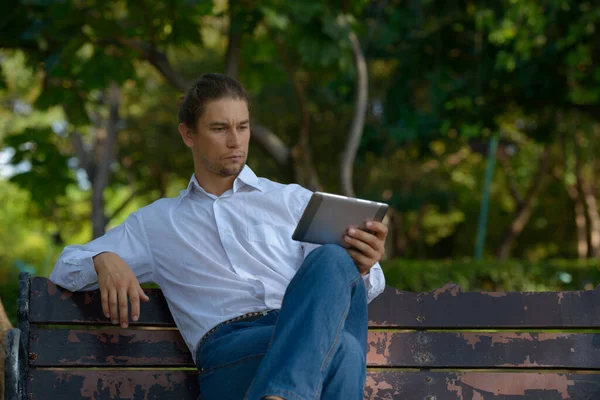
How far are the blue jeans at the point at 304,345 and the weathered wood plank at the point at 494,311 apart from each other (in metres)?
0.49

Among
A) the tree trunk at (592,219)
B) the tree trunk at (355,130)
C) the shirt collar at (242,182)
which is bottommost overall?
the shirt collar at (242,182)

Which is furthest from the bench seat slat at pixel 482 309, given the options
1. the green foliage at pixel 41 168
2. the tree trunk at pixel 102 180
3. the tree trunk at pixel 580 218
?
the tree trunk at pixel 580 218

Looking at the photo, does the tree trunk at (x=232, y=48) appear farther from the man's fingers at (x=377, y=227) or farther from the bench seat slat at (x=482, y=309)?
the man's fingers at (x=377, y=227)

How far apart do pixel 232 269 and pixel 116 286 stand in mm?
484

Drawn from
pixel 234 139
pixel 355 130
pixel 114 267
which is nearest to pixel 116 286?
pixel 114 267

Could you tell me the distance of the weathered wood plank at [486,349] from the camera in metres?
3.72

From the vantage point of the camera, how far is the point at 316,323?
294 centimetres

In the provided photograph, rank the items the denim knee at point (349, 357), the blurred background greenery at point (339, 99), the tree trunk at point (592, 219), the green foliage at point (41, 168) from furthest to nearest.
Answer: the tree trunk at point (592, 219)
the green foliage at point (41, 168)
the blurred background greenery at point (339, 99)
the denim knee at point (349, 357)

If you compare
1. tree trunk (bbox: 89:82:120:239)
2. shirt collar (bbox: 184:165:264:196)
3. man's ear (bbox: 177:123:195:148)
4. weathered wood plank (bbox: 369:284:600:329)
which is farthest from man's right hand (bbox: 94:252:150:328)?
tree trunk (bbox: 89:82:120:239)

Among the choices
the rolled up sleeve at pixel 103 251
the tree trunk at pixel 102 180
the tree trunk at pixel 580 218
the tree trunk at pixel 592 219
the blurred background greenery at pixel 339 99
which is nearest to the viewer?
the rolled up sleeve at pixel 103 251

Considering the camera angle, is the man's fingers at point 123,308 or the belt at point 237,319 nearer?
the man's fingers at point 123,308

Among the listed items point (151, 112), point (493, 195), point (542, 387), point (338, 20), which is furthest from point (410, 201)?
point (542, 387)

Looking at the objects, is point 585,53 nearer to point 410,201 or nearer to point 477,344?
point 477,344

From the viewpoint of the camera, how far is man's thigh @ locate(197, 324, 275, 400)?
3209mm
